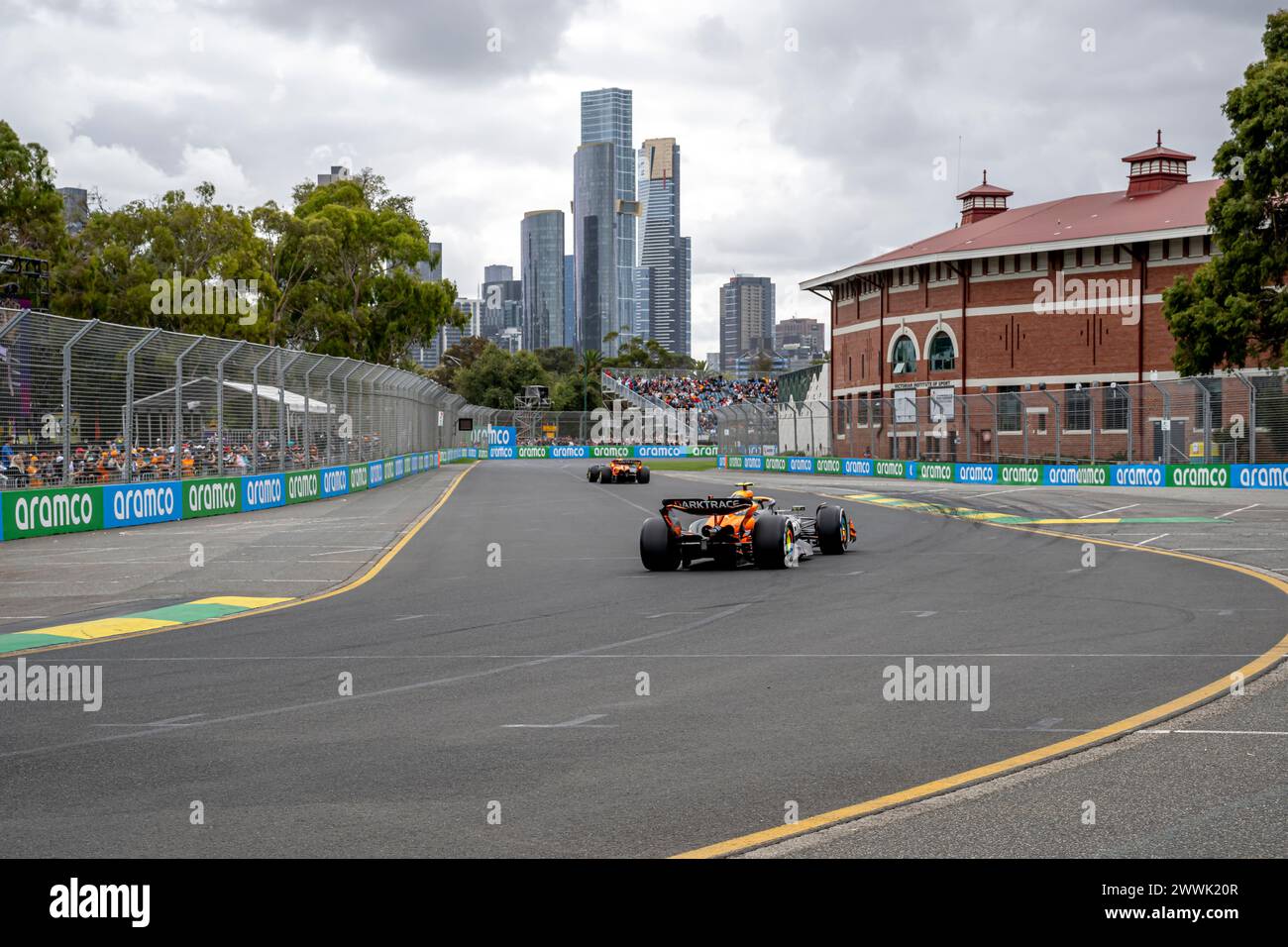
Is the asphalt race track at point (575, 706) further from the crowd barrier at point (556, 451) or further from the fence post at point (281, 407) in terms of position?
the crowd barrier at point (556, 451)

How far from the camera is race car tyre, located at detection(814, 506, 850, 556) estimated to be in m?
Result: 17.2

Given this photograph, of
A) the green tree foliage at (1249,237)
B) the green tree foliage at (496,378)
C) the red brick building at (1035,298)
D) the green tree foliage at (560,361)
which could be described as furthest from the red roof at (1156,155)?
the green tree foliage at (560,361)

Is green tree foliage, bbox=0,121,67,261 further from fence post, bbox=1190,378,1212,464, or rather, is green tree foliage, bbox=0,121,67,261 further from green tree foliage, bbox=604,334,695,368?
green tree foliage, bbox=604,334,695,368

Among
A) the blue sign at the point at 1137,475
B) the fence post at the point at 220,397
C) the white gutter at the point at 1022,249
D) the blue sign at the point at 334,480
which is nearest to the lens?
the fence post at the point at 220,397

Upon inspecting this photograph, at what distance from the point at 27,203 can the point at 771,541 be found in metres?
44.0

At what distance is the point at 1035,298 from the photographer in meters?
59.7

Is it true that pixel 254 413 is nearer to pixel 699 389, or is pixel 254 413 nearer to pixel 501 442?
pixel 501 442

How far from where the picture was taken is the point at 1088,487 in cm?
3606

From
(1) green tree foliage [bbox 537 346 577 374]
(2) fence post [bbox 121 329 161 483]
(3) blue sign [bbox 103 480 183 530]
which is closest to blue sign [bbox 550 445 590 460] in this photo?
(3) blue sign [bbox 103 480 183 530]

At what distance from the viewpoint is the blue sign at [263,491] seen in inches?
1072

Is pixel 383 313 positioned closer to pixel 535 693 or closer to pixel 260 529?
pixel 260 529

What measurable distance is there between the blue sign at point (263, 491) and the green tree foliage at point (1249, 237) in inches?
1135

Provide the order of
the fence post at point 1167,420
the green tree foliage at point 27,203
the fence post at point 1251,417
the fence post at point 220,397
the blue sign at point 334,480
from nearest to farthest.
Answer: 1. the fence post at point 220,397
2. the fence post at point 1251,417
3. the blue sign at point 334,480
4. the fence post at point 1167,420
5. the green tree foliage at point 27,203
